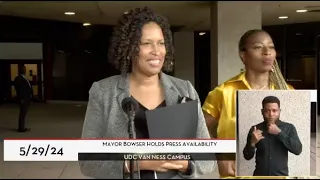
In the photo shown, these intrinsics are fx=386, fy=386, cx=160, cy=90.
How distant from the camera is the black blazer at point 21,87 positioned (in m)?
1.56

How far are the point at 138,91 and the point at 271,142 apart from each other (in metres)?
0.49

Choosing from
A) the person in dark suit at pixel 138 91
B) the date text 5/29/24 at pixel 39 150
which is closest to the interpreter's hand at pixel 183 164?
the person in dark suit at pixel 138 91

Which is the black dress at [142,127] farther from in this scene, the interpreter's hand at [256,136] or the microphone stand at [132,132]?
the interpreter's hand at [256,136]

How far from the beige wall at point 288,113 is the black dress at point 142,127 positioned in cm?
28

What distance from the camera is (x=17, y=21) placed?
1577mm

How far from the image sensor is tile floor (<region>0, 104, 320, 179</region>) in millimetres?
1484

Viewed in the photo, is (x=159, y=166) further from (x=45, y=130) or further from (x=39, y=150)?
(x=45, y=130)

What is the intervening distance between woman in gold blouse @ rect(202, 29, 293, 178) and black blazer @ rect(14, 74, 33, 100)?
729 mm

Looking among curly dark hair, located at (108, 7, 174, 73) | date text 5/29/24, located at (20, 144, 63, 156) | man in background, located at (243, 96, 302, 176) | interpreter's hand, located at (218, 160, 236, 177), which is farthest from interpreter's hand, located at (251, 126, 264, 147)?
date text 5/29/24, located at (20, 144, 63, 156)

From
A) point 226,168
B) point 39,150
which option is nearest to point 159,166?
point 226,168

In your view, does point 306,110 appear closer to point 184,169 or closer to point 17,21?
point 184,169

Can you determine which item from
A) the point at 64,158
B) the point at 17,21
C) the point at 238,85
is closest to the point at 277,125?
the point at 238,85

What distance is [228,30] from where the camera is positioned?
1.37 m

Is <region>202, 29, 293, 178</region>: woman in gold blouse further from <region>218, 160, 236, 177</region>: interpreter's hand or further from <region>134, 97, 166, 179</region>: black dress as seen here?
<region>134, 97, 166, 179</region>: black dress
